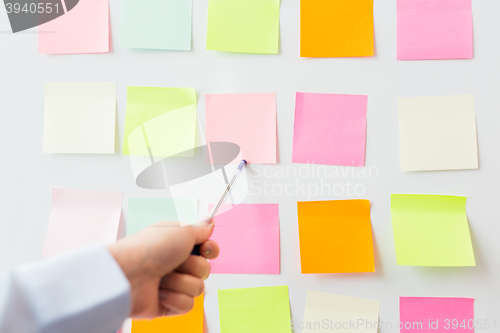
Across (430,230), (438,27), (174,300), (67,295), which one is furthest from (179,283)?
(438,27)

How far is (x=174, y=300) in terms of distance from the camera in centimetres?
50

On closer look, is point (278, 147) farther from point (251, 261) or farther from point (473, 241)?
point (473, 241)

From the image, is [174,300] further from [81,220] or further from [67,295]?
[81,220]

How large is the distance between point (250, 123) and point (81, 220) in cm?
39

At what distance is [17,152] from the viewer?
0.77m

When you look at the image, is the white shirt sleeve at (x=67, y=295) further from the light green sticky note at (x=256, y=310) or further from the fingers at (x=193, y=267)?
the light green sticky note at (x=256, y=310)

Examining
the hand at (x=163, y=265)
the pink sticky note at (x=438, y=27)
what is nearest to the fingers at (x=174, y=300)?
the hand at (x=163, y=265)

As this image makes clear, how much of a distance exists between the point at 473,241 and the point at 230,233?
1.51 feet

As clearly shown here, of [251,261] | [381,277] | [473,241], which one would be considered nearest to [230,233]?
[251,261]

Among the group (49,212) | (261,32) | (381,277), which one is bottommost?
(381,277)

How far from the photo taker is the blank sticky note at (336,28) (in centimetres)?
70

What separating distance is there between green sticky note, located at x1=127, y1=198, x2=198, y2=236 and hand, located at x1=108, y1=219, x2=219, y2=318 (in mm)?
186

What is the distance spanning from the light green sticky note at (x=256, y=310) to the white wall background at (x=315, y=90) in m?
0.02

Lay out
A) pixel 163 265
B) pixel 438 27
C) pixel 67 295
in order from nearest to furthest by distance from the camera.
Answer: pixel 67 295, pixel 163 265, pixel 438 27
